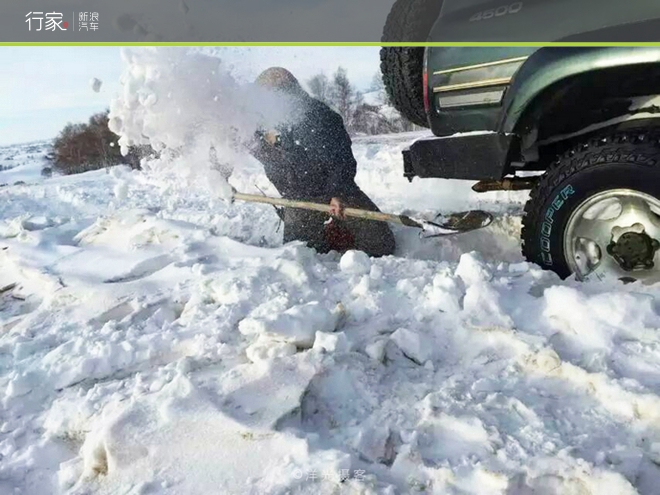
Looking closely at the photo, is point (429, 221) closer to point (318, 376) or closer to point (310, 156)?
point (310, 156)

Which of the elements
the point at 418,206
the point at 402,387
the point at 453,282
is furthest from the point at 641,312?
the point at 418,206

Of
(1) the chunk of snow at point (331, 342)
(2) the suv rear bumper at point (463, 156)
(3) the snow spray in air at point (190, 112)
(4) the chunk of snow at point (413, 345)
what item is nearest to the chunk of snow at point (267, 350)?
(1) the chunk of snow at point (331, 342)

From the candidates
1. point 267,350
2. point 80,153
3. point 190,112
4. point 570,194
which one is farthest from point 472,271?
point 80,153

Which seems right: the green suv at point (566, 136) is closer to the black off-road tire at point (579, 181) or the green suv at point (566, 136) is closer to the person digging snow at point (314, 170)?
the black off-road tire at point (579, 181)

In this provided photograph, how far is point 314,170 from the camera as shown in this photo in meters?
4.95

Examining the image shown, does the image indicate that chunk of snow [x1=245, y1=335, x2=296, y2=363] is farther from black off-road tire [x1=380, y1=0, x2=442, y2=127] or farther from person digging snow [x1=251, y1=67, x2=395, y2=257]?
person digging snow [x1=251, y1=67, x2=395, y2=257]

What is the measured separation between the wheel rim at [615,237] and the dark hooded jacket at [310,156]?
85.3 inches

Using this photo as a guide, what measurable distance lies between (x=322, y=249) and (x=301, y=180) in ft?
1.99

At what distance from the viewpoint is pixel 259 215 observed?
5.70 m

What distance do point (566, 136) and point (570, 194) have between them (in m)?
0.49

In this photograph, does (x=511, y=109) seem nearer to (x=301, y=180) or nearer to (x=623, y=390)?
(x=623, y=390)

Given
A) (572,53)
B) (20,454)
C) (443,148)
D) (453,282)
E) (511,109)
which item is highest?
(572,53)

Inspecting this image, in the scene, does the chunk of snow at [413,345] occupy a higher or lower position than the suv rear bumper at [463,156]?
lower

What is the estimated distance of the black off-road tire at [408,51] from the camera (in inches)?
144
